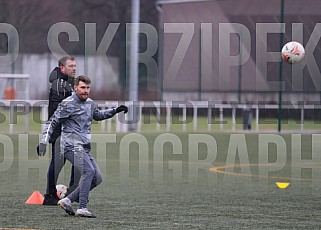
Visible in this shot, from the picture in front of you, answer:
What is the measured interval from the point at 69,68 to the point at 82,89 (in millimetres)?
1350

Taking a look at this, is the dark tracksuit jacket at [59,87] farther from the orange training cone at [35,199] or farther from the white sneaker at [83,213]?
the white sneaker at [83,213]

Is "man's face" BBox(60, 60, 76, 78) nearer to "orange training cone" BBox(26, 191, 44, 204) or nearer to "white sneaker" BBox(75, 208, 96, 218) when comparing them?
"orange training cone" BBox(26, 191, 44, 204)

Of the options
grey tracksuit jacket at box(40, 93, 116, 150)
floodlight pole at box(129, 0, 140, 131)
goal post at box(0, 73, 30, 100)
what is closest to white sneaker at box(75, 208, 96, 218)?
grey tracksuit jacket at box(40, 93, 116, 150)

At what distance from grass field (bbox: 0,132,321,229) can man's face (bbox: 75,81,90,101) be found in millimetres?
1377

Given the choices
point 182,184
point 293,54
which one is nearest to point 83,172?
point 182,184

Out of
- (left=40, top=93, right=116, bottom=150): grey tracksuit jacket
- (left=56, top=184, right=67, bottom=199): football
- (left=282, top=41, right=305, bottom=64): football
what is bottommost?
(left=56, top=184, right=67, bottom=199): football

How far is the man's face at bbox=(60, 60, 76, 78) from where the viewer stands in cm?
1219

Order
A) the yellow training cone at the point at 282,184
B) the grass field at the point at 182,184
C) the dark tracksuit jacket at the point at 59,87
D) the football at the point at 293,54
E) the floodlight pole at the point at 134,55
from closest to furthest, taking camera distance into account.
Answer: the grass field at the point at 182,184, the dark tracksuit jacket at the point at 59,87, the yellow training cone at the point at 282,184, the football at the point at 293,54, the floodlight pole at the point at 134,55

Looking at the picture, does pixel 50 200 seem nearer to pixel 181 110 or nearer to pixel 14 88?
pixel 181 110

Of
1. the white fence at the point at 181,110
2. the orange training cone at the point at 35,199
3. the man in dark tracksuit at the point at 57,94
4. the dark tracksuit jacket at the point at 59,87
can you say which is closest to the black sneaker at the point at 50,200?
the man in dark tracksuit at the point at 57,94

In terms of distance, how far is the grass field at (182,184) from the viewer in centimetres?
1062

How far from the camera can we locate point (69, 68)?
12188 mm

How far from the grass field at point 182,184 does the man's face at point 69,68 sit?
167 cm

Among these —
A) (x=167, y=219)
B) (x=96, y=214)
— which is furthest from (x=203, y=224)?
(x=96, y=214)
